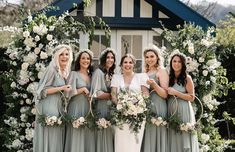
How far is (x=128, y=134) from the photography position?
7.17m

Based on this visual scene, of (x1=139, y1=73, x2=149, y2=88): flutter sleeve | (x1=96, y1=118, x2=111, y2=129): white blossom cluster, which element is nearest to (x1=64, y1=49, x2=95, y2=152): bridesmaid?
(x1=96, y1=118, x2=111, y2=129): white blossom cluster

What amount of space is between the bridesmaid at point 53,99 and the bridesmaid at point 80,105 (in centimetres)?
12

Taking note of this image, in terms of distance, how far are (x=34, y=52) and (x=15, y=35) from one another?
544 millimetres

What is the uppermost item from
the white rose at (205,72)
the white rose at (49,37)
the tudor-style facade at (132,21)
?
the tudor-style facade at (132,21)

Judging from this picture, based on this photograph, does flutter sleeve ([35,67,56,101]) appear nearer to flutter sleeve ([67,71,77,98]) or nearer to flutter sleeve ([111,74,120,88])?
flutter sleeve ([67,71,77,98])

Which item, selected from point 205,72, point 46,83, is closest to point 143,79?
point 46,83

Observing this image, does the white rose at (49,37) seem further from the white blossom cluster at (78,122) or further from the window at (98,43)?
the window at (98,43)

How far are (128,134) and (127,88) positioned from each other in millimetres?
654

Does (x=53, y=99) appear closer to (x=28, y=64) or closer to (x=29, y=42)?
(x=28, y=64)

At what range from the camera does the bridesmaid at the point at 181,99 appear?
7.39 metres

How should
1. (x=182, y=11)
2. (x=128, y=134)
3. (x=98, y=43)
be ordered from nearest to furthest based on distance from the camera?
(x=128, y=134)
(x=182, y=11)
(x=98, y=43)

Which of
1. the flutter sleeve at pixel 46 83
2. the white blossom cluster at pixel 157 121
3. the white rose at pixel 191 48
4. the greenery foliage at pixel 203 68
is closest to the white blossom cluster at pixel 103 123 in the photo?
the white blossom cluster at pixel 157 121

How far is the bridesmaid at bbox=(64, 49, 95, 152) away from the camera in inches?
290

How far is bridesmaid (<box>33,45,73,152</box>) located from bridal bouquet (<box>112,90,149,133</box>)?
0.83 metres
